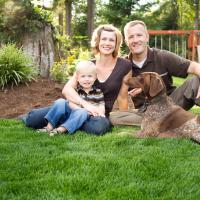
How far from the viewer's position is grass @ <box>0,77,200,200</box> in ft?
11.8

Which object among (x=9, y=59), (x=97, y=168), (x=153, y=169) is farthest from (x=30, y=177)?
(x=9, y=59)

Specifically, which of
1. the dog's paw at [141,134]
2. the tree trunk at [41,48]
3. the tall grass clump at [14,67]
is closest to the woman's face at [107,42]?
the dog's paw at [141,134]

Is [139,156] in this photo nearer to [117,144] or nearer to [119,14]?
[117,144]

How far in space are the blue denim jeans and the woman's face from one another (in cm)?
87

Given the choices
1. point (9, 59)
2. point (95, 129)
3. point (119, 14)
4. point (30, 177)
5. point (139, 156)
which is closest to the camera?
point (30, 177)

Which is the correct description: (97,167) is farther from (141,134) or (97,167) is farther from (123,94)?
(123,94)

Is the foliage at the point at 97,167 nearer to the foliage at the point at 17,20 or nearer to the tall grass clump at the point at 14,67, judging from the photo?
the tall grass clump at the point at 14,67

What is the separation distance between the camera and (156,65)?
623 centimetres

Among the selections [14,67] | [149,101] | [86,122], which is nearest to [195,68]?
[149,101]

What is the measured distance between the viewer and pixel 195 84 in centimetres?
630

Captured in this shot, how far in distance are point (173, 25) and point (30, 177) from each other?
1125 inches

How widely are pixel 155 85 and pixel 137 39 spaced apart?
88cm

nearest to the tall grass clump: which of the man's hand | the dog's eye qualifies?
the man's hand

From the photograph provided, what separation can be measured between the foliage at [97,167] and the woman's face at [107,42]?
1125mm
